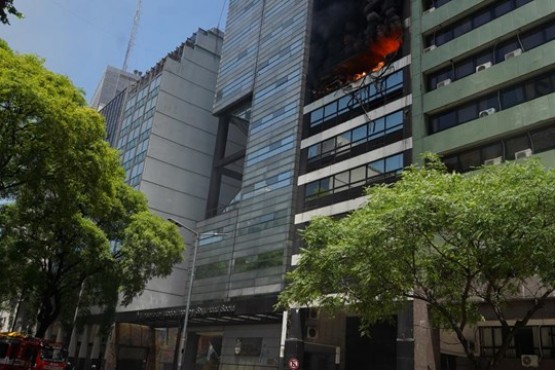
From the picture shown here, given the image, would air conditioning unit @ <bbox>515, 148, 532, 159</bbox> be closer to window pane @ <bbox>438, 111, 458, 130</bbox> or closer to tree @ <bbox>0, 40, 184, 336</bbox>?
window pane @ <bbox>438, 111, 458, 130</bbox>

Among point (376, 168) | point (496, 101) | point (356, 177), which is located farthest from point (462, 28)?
point (356, 177)

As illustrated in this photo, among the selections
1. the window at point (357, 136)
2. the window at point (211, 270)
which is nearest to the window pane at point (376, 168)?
the window at point (357, 136)

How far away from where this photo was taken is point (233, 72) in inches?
1998

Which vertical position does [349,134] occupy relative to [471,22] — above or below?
below

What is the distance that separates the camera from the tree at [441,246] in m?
13.9

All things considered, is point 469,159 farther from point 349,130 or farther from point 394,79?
point 349,130

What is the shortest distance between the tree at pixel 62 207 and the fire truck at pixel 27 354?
1116 millimetres

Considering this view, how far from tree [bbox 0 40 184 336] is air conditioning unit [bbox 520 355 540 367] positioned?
63.2 ft

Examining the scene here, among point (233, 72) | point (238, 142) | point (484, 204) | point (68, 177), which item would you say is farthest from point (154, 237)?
point (238, 142)

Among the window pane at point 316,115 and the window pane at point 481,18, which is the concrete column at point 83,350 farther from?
the window pane at point 481,18

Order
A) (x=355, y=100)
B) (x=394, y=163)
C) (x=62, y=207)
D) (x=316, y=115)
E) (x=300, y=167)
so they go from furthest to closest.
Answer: (x=316, y=115), (x=300, y=167), (x=355, y=100), (x=394, y=163), (x=62, y=207)

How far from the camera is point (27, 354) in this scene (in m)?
27.4

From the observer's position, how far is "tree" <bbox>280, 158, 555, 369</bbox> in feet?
45.5

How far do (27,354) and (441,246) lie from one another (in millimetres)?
22430
